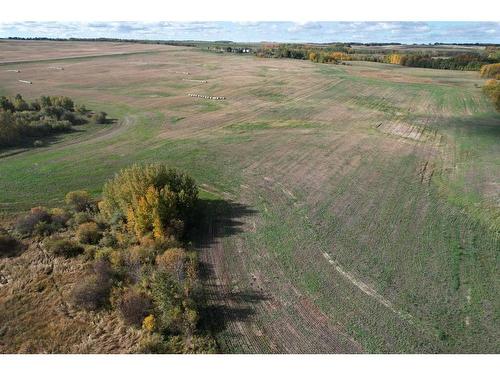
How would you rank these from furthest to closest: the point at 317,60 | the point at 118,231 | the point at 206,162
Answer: the point at 317,60 → the point at 206,162 → the point at 118,231

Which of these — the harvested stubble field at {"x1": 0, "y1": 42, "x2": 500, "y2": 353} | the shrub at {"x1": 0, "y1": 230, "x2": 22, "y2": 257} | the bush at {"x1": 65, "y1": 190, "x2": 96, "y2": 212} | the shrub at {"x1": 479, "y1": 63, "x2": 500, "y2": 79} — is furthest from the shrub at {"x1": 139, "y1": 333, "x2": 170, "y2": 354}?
the shrub at {"x1": 479, "y1": 63, "x2": 500, "y2": 79}

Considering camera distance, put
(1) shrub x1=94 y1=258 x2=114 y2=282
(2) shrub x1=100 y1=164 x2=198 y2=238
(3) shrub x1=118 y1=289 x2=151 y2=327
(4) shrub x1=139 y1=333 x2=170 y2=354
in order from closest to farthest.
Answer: (4) shrub x1=139 y1=333 x2=170 y2=354 < (3) shrub x1=118 y1=289 x2=151 y2=327 < (1) shrub x1=94 y1=258 x2=114 y2=282 < (2) shrub x1=100 y1=164 x2=198 y2=238

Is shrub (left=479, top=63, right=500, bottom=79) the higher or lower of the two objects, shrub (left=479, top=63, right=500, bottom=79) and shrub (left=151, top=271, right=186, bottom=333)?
the higher

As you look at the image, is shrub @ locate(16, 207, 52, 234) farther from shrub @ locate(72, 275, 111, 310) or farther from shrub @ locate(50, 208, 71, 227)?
shrub @ locate(72, 275, 111, 310)

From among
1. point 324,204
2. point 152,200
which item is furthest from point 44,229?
point 324,204

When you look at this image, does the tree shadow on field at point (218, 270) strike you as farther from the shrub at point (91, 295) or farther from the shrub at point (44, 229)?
the shrub at point (44, 229)

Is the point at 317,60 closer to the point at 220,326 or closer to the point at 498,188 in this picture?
the point at 498,188

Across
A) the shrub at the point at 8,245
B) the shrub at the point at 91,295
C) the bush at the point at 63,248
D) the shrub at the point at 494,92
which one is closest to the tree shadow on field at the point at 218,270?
the shrub at the point at 91,295

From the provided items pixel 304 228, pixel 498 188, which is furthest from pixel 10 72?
pixel 498 188
